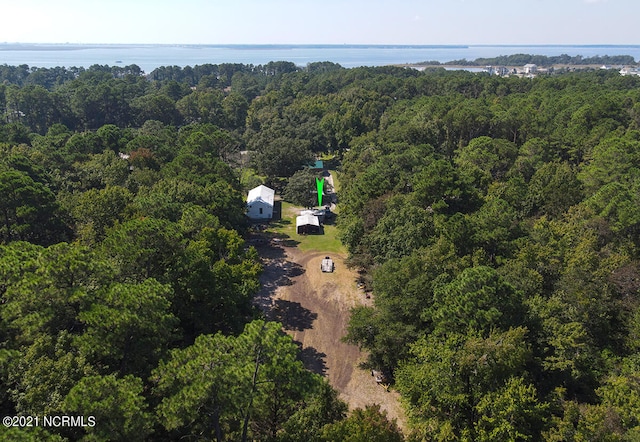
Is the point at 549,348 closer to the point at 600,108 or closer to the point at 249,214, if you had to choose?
the point at 249,214

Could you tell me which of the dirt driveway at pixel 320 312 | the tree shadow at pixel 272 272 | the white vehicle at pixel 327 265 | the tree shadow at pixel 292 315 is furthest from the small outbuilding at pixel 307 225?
the tree shadow at pixel 292 315

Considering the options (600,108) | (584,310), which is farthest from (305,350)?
(600,108)

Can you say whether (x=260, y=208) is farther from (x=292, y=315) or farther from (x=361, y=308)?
(x=361, y=308)

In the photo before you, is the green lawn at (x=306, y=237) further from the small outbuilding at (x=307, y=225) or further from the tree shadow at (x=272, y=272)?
the tree shadow at (x=272, y=272)

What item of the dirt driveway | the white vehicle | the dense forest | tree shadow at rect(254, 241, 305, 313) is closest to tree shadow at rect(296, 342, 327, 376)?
the dirt driveway

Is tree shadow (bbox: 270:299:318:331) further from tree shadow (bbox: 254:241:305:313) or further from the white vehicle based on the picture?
the white vehicle

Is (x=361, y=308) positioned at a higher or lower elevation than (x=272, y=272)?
higher

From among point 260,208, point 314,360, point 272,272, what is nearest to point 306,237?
point 260,208
